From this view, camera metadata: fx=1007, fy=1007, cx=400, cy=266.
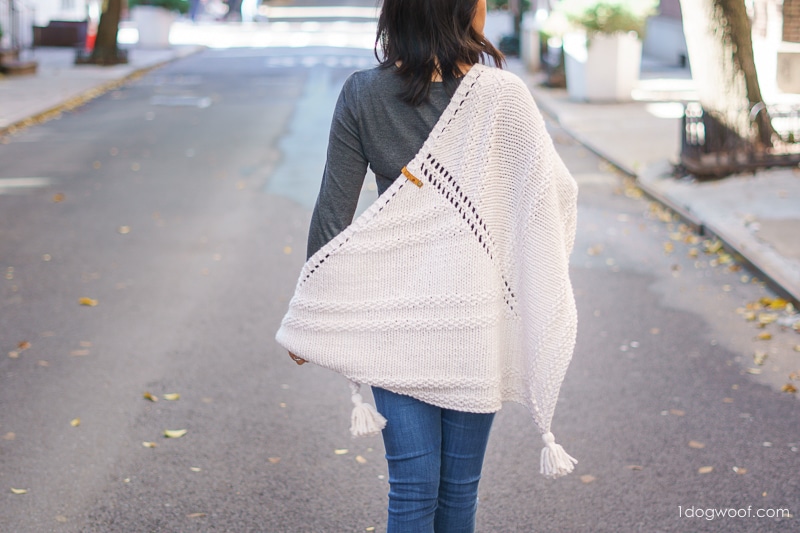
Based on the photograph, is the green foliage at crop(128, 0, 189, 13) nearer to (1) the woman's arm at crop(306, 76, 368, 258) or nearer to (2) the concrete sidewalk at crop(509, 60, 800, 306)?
(2) the concrete sidewalk at crop(509, 60, 800, 306)

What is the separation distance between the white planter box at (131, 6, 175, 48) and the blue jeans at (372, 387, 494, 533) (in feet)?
106

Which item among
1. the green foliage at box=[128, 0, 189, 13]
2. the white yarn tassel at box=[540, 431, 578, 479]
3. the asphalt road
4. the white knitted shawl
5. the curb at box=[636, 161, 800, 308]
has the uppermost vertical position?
the green foliage at box=[128, 0, 189, 13]

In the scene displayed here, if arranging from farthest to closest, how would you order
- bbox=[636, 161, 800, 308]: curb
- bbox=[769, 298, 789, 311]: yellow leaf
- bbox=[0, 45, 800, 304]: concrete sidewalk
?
bbox=[0, 45, 800, 304]: concrete sidewalk
bbox=[636, 161, 800, 308]: curb
bbox=[769, 298, 789, 311]: yellow leaf

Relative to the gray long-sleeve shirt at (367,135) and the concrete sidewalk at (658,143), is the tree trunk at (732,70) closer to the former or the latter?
the concrete sidewalk at (658,143)

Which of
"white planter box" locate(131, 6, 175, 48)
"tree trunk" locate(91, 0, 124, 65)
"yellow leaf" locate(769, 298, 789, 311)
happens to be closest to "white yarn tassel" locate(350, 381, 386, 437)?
"yellow leaf" locate(769, 298, 789, 311)

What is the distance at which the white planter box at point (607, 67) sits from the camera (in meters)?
18.3

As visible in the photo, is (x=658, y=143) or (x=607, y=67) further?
(x=607, y=67)

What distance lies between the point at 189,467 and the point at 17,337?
7.57 feet

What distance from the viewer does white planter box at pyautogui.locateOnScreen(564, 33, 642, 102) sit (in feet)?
60.0

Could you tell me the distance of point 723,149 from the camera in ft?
35.4

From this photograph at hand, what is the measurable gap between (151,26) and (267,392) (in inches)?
1187

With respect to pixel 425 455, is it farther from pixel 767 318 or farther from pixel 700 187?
pixel 700 187

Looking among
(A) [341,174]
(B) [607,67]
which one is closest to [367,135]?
(A) [341,174]

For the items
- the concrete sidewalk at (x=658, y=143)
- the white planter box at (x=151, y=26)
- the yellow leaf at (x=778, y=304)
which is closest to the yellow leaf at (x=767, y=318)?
the yellow leaf at (x=778, y=304)
